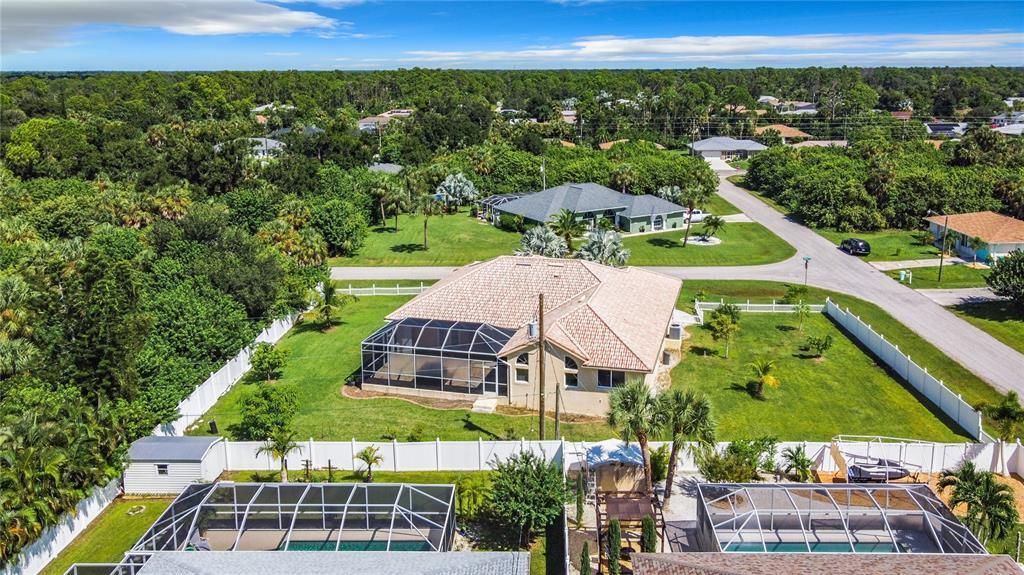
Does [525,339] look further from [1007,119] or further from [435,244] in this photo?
[1007,119]

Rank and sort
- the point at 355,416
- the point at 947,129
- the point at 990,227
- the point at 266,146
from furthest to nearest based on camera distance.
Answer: the point at 947,129, the point at 266,146, the point at 990,227, the point at 355,416

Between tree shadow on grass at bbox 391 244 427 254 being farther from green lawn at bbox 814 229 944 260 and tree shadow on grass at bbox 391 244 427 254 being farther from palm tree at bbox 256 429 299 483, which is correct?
palm tree at bbox 256 429 299 483

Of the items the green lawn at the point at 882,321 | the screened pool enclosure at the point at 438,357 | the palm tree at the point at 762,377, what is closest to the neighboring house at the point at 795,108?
the green lawn at the point at 882,321

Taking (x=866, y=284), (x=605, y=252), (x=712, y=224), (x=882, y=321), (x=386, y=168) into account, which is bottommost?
(x=882, y=321)

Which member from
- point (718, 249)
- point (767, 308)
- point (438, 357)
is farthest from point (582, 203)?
point (438, 357)

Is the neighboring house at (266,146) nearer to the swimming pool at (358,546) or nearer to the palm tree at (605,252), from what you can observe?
the palm tree at (605,252)

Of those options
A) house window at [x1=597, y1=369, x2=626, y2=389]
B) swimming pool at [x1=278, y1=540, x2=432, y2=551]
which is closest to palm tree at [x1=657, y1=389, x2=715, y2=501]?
swimming pool at [x1=278, y1=540, x2=432, y2=551]

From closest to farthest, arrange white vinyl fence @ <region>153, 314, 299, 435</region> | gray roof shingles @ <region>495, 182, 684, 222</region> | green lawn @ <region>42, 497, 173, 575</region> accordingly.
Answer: green lawn @ <region>42, 497, 173, 575</region> < white vinyl fence @ <region>153, 314, 299, 435</region> < gray roof shingles @ <region>495, 182, 684, 222</region>
